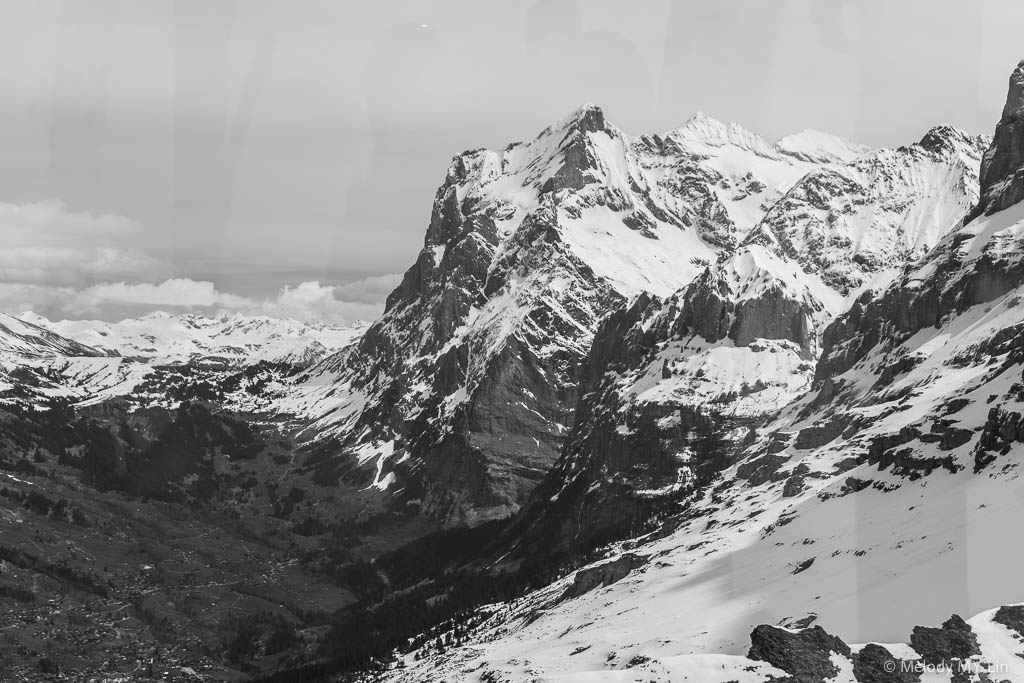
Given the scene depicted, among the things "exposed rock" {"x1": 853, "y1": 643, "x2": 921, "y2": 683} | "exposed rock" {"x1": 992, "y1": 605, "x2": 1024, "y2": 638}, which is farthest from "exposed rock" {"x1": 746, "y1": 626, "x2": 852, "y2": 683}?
"exposed rock" {"x1": 992, "y1": 605, "x2": 1024, "y2": 638}

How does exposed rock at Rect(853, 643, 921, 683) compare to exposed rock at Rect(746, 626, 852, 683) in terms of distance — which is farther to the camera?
exposed rock at Rect(746, 626, 852, 683)

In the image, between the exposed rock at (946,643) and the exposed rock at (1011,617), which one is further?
the exposed rock at (1011,617)

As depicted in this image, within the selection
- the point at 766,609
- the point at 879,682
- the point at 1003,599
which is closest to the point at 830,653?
the point at 879,682

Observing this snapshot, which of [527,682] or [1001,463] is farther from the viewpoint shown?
[1001,463]

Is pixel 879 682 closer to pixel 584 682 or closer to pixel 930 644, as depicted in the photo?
pixel 930 644

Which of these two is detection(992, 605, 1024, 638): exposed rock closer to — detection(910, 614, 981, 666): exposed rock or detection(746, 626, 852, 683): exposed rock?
detection(910, 614, 981, 666): exposed rock

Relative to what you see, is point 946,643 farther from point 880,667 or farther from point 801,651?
point 801,651

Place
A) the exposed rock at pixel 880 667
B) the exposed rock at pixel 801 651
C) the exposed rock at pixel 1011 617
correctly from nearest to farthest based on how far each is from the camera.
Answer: the exposed rock at pixel 880 667, the exposed rock at pixel 801 651, the exposed rock at pixel 1011 617

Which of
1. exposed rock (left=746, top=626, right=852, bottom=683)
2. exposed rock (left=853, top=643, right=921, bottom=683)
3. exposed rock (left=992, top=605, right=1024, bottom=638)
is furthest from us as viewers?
exposed rock (left=992, top=605, right=1024, bottom=638)

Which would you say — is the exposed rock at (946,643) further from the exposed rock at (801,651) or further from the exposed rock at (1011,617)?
the exposed rock at (801,651)

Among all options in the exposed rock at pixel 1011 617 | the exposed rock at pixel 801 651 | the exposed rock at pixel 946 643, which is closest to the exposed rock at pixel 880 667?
the exposed rock at pixel 801 651

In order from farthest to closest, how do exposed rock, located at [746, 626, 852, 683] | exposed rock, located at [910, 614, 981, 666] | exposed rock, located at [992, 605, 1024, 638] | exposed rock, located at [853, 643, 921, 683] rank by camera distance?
exposed rock, located at [992, 605, 1024, 638] → exposed rock, located at [746, 626, 852, 683] → exposed rock, located at [910, 614, 981, 666] → exposed rock, located at [853, 643, 921, 683]
